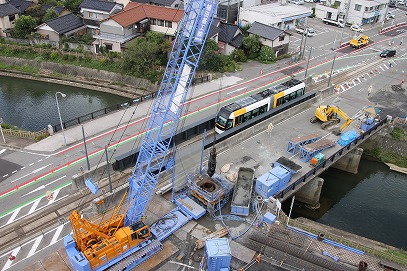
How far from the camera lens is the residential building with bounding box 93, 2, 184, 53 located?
6378 centimetres

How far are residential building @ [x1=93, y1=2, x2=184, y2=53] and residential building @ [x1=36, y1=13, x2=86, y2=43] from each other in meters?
6.19

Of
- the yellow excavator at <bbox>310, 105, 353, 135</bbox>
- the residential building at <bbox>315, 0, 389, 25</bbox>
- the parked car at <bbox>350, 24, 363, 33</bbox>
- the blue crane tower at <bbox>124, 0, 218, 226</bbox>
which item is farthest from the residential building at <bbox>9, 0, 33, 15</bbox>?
the parked car at <bbox>350, 24, 363, 33</bbox>

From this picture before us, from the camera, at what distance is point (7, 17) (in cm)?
7019

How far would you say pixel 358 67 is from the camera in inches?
2459

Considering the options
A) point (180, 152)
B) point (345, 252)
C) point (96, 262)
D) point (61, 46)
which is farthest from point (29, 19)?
point (345, 252)

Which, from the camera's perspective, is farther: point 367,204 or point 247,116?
point 247,116

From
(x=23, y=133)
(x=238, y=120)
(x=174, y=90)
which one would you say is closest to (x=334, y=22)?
(x=238, y=120)

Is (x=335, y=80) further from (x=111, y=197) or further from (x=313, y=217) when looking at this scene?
(x=111, y=197)

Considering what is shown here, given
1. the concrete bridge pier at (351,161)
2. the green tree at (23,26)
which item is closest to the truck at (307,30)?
the concrete bridge pier at (351,161)

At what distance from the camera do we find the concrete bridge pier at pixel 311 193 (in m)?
36.5

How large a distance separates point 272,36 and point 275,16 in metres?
10.4

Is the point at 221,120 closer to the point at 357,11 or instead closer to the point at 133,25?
the point at 133,25

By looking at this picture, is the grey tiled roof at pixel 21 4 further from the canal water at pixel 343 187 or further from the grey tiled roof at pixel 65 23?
the canal water at pixel 343 187

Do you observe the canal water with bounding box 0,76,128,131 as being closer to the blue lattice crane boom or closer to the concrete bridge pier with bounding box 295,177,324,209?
the blue lattice crane boom
